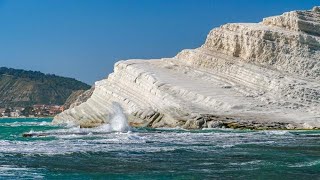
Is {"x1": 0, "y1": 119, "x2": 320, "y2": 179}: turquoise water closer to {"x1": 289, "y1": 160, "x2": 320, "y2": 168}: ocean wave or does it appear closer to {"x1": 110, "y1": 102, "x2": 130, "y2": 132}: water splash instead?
{"x1": 289, "y1": 160, "x2": 320, "y2": 168}: ocean wave

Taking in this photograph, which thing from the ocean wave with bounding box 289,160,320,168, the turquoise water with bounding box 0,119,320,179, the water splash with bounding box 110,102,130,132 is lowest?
the ocean wave with bounding box 289,160,320,168

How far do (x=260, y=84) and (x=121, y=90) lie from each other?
16350 millimetres

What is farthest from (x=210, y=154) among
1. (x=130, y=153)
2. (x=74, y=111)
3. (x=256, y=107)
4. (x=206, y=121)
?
(x=74, y=111)

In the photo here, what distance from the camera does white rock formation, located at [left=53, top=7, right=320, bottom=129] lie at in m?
61.3

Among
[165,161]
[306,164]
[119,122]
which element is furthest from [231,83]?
[306,164]

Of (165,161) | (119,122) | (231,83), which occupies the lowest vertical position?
(165,161)

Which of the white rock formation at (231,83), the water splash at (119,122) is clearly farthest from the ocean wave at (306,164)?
the white rock formation at (231,83)

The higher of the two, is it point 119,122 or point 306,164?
point 119,122

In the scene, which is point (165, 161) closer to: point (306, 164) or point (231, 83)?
point (306, 164)

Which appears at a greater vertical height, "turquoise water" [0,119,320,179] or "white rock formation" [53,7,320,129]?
"white rock formation" [53,7,320,129]

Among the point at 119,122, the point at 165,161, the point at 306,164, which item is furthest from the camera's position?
the point at 119,122

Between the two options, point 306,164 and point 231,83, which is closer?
point 306,164

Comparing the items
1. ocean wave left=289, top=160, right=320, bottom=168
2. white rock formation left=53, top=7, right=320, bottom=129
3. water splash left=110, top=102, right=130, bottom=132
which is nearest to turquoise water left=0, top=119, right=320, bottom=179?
ocean wave left=289, top=160, right=320, bottom=168

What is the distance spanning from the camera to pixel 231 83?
69.4 metres
